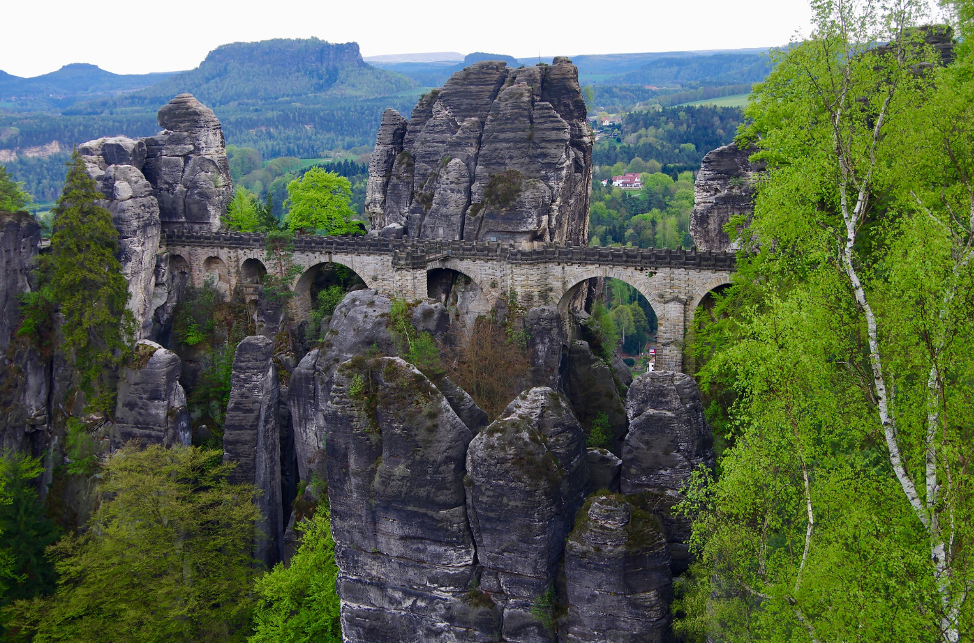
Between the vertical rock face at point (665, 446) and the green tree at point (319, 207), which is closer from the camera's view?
the vertical rock face at point (665, 446)

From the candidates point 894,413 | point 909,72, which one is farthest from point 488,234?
point 894,413

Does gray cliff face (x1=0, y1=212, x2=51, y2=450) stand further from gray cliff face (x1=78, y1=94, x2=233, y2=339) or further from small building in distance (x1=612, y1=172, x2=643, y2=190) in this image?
small building in distance (x1=612, y1=172, x2=643, y2=190)

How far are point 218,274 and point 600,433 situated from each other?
28217 mm

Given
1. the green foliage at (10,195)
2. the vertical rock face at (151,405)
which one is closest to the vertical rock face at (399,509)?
the vertical rock face at (151,405)

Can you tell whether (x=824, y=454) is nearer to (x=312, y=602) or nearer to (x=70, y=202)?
(x=312, y=602)

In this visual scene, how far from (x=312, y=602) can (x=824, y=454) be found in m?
19.5

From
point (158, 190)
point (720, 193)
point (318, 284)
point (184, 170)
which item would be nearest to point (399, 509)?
point (720, 193)

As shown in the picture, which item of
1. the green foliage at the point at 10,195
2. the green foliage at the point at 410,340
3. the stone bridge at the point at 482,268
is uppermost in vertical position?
the green foliage at the point at 10,195

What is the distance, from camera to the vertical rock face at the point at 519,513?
23234 millimetres

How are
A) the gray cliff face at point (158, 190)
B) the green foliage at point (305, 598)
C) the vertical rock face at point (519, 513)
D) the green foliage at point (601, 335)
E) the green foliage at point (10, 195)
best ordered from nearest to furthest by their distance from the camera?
1. the vertical rock face at point (519, 513)
2. the green foliage at point (305, 598)
3. the gray cliff face at point (158, 190)
4. the green foliage at point (601, 335)
5. the green foliage at point (10, 195)

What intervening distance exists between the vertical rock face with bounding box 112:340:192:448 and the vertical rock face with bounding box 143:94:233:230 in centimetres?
Result: 1363

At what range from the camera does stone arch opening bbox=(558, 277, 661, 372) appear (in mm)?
46312

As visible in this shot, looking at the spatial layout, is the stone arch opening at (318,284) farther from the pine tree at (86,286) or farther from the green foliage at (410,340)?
the green foliage at (410,340)

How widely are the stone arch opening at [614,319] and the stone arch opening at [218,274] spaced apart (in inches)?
858
